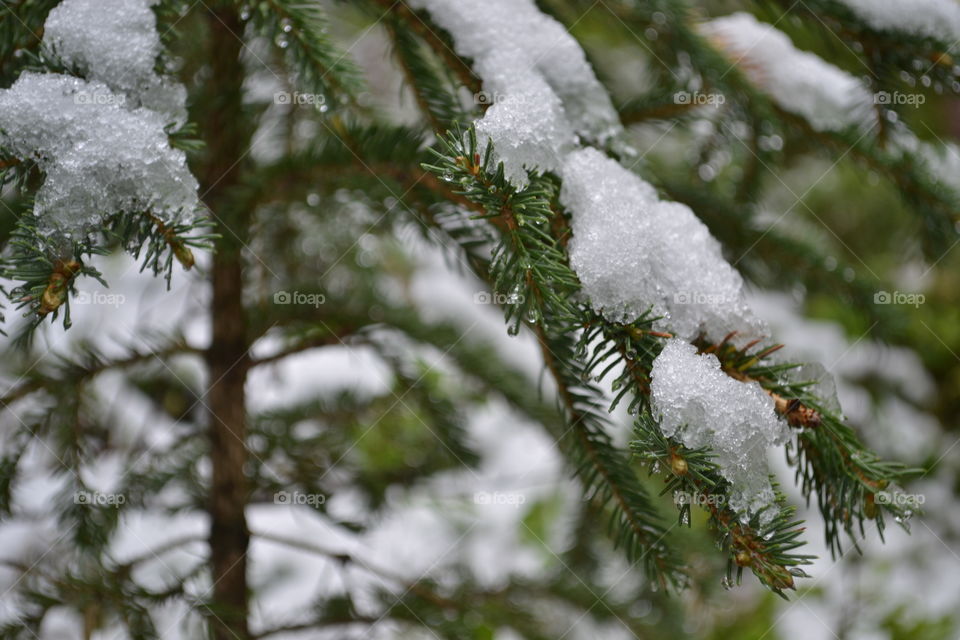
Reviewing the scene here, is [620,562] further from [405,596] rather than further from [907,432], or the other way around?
[907,432]

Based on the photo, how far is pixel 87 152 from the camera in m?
→ 0.59

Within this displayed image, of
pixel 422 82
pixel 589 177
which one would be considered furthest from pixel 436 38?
pixel 589 177

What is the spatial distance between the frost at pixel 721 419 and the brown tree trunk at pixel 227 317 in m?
0.66

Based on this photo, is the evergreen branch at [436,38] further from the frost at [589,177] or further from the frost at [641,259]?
the frost at [641,259]

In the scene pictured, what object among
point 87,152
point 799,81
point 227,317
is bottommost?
point 227,317

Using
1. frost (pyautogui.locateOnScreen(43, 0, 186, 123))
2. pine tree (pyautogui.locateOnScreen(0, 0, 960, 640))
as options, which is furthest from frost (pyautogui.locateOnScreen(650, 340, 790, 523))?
frost (pyautogui.locateOnScreen(43, 0, 186, 123))

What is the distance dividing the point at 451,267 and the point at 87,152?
1.52 feet

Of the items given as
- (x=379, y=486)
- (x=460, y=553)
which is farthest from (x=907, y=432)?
(x=379, y=486)

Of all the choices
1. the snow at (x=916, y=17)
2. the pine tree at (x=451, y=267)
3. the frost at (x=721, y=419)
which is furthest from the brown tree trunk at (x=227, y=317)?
the snow at (x=916, y=17)

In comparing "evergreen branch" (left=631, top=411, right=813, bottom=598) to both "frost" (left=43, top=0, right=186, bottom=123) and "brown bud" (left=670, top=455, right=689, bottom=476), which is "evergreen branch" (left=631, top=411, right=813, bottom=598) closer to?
"brown bud" (left=670, top=455, right=689, bottom=476)

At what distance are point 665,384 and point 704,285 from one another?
151mm

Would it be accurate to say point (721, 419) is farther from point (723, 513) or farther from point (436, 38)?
point (436, 38)

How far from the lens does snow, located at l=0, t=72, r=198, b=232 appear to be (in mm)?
586

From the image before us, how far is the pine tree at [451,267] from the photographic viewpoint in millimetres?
592
